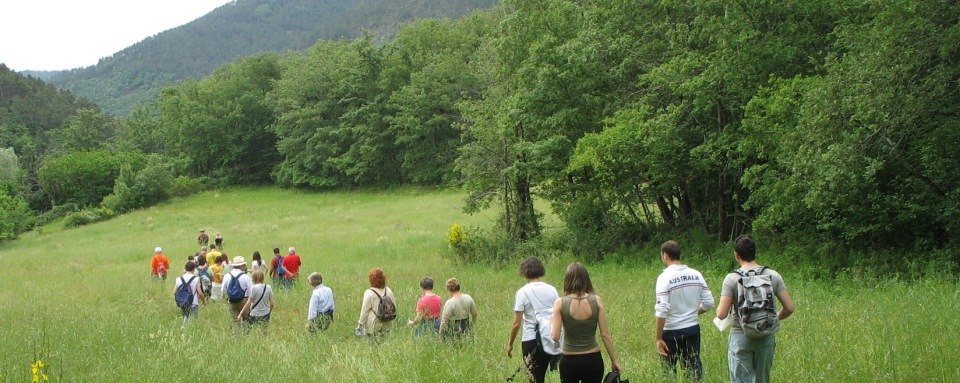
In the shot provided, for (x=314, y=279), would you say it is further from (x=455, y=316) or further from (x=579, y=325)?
(x=579, y=325)

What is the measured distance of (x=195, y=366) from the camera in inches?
285

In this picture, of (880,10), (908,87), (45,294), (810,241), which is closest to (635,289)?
(810,241)

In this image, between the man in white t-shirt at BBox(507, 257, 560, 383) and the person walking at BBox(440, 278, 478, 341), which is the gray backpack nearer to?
the man in white t-shirt at BBox(507, 257, 560, 383)

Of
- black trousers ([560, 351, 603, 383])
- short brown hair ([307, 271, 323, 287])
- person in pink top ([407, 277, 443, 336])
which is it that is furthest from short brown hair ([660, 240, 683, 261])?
short brown hair ([307, 271, 323, 287])

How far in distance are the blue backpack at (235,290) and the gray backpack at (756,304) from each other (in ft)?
28.4

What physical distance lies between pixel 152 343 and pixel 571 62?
502 inches

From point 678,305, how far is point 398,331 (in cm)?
499

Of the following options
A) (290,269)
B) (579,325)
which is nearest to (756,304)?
(579,325)

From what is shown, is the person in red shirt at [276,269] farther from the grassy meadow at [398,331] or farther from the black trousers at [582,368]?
the black trousers at [582,368]

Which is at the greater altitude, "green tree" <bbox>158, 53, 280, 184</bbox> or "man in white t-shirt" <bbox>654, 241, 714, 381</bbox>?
"green tree" <bbox>158, 53, 280, 184</bbox>

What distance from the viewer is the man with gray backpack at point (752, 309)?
5.29 meters

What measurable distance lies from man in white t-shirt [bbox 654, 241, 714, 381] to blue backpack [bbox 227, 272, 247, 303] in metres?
7.79

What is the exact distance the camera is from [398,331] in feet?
32.1

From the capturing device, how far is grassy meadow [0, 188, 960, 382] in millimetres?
6695
